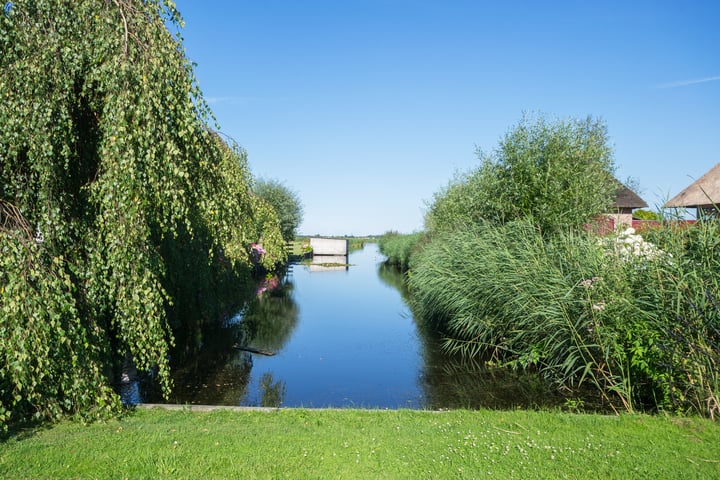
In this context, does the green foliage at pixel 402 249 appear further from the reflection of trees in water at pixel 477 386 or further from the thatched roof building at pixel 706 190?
the reflection of trees in water at pixel 477 386

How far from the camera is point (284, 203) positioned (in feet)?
124

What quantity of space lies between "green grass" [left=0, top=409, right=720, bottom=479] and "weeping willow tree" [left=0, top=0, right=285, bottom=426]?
755 mm

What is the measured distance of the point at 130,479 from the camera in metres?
4.52

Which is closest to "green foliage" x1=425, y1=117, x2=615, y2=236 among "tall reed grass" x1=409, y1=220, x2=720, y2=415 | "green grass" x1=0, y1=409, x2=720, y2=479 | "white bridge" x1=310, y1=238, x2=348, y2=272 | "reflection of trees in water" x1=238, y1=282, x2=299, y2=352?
"tall reed grass" x1=409, y1=220, x2=720, y2=415

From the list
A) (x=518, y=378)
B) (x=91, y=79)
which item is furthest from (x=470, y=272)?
(x=91, y=79)

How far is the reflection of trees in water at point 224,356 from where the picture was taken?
Result: 9070 mm

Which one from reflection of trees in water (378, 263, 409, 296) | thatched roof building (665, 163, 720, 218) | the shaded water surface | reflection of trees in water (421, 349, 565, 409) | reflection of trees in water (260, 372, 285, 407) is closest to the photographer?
reflection of trees in water (421, 349, 565, 409)

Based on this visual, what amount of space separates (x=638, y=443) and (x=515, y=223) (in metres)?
7.46

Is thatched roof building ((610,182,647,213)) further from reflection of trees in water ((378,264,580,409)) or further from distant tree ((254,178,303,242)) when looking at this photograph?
reflection of trees in water ((378,264,580,409))

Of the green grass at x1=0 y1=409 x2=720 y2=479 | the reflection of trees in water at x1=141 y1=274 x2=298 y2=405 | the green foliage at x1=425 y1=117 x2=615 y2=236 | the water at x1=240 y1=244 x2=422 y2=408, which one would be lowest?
the water at x1=240 y1=244 x2=422 y2=408

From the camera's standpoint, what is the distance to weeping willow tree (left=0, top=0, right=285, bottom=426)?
17.1 feet

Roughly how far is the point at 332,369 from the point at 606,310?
574 cm

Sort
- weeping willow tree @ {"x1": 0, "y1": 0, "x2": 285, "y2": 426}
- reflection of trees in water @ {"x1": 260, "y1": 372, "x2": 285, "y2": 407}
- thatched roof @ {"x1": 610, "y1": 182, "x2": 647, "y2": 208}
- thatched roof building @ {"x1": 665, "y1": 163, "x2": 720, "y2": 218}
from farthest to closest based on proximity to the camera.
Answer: thatched roof @ {"x1": 610, "y1": 182, "x2": 647, "y2": 208}
thatched roof building @ {"x1": 665, "y1": 163, "x2": 720, "y2": 218}
reflection of trees in water @ {"x1": 260, "y1": 372, "x2": 285, "y2": 407}
weeping willow tree @ {"x1": 0, "y1": 0, "x2": 285, "y2": 426}

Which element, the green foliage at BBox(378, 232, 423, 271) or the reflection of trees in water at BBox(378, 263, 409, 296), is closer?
the reflection of trees in water at BBox(378, 263, 409, 296)
